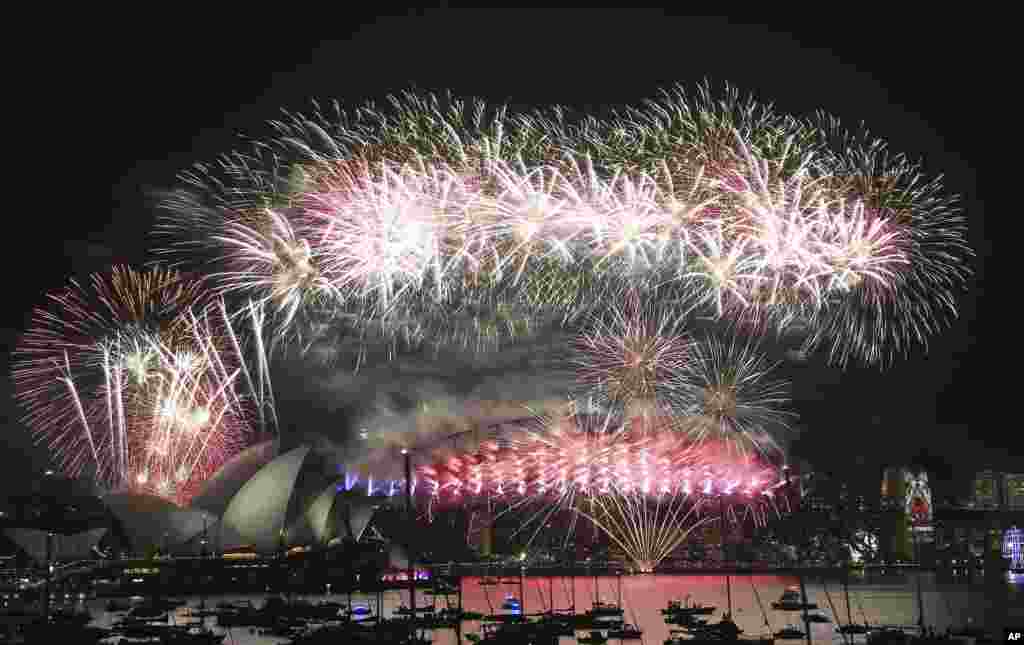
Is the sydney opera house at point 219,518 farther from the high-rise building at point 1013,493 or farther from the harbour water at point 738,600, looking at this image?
the high-rise building at point 1013,493

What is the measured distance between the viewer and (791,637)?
42844 mm

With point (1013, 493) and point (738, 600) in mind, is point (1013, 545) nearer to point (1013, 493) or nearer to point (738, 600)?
point (1013, 493)

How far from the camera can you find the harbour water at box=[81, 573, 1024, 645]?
49.9 metres

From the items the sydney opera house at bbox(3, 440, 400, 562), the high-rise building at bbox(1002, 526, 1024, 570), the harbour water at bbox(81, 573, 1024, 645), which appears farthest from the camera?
the high-rise building at bbox(1002, 526, 1024, 570)

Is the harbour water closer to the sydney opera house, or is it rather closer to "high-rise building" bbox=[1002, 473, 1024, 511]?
the sydney opera house

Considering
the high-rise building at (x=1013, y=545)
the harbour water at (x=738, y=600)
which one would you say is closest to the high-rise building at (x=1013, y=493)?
the high-rise building at (x=1013, y=545)

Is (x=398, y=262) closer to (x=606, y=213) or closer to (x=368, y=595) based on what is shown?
(x=606, y=213)

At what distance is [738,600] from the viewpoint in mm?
66625

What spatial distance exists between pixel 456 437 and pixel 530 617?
63.8 meters

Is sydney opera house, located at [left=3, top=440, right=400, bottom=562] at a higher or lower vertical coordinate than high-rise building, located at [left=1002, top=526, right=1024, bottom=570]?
higher

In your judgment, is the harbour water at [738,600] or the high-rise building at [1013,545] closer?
the harbour water at [738,600]

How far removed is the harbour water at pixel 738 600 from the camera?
4991 cm

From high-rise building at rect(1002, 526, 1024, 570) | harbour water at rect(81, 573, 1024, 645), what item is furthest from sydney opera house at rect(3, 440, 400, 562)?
high-rise building at rect(1002, 526, 1024, 570)

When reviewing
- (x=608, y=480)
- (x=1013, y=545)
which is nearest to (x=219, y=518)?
(x=608, y=480)
